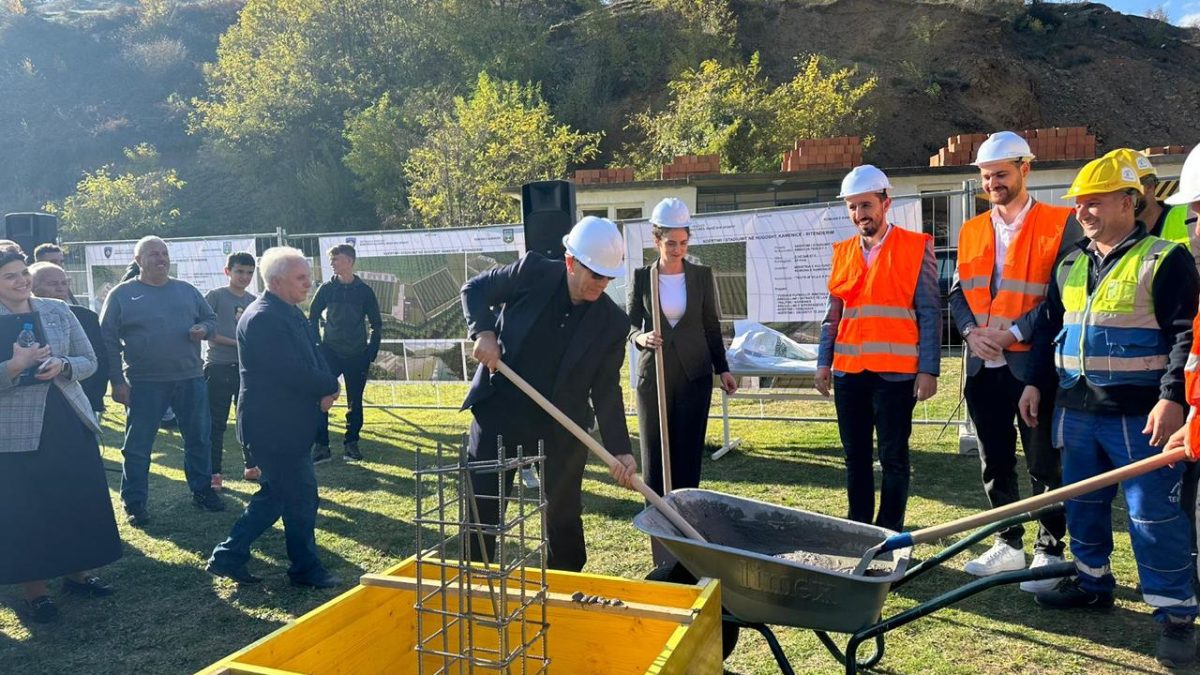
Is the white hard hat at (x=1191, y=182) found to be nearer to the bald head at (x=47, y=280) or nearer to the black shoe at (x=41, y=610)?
the black shoe at (x=41, y=610)

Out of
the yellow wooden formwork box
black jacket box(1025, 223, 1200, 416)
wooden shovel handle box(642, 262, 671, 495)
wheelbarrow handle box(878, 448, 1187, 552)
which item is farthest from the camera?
wooden shovel handle box(642, 262, 671, 495)

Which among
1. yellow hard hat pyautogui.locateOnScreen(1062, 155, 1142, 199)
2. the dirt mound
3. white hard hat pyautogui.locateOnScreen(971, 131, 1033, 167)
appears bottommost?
yellow hard hat pyautogui.locateOnScreen(1062, 155, 1142, 199)

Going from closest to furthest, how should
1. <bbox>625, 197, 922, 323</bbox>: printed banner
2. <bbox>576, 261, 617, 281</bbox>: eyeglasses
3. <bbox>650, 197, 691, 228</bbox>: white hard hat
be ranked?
<bbox>576, 261, 617, 281</bbox>: eyeglasses, <bbox>650, 197, 691, 228</bbox>: white hard hat, <bbox>625, 197, 922, 323</bbox>: printed banner

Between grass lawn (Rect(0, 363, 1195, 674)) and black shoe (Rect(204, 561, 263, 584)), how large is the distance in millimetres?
73

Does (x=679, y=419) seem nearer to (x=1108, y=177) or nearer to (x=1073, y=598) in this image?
(x=1073, y=598)

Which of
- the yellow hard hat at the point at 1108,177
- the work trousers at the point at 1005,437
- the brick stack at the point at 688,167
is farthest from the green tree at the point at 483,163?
the yellow hard hat at the point at 1108,177

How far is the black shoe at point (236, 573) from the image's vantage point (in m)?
4.26

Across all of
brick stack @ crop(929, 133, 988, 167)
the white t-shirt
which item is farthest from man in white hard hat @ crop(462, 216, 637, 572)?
brick stack @ crop(929, 133, 988, 167)

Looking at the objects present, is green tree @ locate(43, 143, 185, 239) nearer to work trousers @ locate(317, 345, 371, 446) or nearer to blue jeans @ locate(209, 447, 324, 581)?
work trousers @ locate(317, 345, 371, 446)

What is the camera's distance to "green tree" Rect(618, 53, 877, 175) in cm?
2411

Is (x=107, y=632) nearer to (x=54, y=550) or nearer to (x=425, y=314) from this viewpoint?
(x=54, y=550)

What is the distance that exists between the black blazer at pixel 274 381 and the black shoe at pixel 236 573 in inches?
31.5

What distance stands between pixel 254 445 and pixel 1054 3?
55.0 metres

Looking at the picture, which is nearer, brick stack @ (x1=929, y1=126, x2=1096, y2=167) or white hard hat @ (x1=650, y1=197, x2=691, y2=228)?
white hard hat @ (x1=650, y1=197, x2=691, y2=228)
